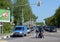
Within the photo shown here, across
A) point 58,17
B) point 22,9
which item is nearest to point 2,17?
point 22,9

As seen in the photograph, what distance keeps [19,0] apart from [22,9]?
17.2 ft

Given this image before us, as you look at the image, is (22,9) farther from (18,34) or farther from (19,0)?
(18,34)

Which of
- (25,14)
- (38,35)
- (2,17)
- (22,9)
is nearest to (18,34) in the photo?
(38,35)

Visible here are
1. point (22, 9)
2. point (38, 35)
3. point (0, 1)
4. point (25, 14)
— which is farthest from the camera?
point (25, 14)

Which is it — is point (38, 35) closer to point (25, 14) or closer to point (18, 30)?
point (18, 30)

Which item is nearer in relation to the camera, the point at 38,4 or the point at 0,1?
the point at 38,4

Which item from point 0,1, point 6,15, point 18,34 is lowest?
A: point 18,34

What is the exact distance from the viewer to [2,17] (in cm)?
5112

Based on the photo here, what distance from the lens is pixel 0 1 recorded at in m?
81.2

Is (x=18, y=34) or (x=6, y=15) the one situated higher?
(x=6, y=15)

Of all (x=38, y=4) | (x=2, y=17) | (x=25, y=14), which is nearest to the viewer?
(x=38, y=4)

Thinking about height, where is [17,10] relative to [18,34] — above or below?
above

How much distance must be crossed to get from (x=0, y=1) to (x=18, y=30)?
39.4 meters

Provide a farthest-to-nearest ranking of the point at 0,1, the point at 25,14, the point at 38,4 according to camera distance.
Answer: the point at 25,14, the point at 0,1, the point at 38,4
